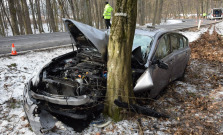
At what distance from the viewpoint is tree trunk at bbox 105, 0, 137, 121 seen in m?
3.01

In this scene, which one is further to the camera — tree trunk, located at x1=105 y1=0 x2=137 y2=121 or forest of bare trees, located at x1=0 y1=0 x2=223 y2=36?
forest of bare trees, located at x1=0 y1=0 x2=223 y2=36

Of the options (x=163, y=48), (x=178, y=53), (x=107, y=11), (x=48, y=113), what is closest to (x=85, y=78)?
(x=48, y=113)

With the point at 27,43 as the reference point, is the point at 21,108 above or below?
below

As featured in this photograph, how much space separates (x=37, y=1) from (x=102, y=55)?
28291 millimetres

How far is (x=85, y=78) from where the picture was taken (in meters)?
3.43

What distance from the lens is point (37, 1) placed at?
89.1 feet

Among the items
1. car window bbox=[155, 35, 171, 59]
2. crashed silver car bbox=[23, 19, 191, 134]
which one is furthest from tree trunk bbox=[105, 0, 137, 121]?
car window bbox=[155, 35, 171, 59]

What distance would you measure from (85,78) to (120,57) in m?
0.85

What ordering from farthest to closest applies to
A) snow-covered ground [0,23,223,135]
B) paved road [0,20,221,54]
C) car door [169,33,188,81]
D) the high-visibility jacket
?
the high-visibility jacket → paved road [0,20,221,54] → car door [169,33,188,81] → snow-covered ground [0,23,223,135]

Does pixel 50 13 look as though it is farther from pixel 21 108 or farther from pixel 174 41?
pixel 174 41

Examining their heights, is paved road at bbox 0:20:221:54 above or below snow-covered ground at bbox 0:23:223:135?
above

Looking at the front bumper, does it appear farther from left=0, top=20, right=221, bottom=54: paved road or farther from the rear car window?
left=0, top=20, right=221, bottom=54: paved road

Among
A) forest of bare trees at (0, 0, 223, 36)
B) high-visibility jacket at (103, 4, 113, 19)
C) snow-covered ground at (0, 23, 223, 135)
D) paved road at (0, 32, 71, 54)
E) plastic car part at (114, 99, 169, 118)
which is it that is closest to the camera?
snow-covered ground at (0, 23, 223, 135)

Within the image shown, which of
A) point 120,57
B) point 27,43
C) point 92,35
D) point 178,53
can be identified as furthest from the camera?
point 27,43
